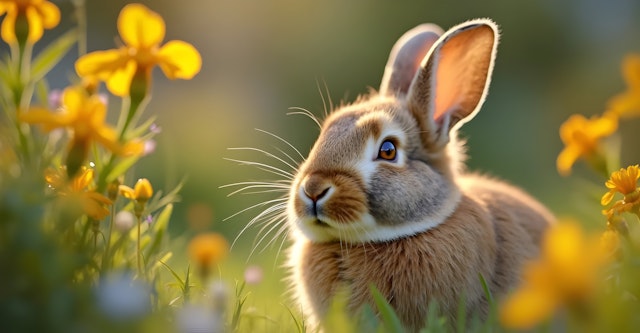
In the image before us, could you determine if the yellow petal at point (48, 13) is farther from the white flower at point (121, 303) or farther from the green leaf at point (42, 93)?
the white flower at point (121, 303)

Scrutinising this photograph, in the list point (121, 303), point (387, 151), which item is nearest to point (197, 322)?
point (121, 303)

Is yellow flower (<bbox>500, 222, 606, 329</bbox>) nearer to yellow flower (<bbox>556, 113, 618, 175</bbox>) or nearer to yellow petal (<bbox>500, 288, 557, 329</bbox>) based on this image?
yellow petal (<bbox>500, 288, 557, 329</bbox>)

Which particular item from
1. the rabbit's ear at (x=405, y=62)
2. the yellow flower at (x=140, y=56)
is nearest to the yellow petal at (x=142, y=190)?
the yellow flower at (x=140, y=56)

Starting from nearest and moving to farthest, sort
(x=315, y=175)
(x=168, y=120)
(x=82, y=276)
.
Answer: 1. (x=82, y=276)
2. (x=315, y=175)
3. (x=168, y=120)

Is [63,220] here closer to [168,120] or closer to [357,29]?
[168,120]

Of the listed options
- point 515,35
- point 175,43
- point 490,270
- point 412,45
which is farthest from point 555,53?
point 175,43

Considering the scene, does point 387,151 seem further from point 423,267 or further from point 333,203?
point 423,267

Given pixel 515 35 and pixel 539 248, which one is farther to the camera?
pixel 515 35
